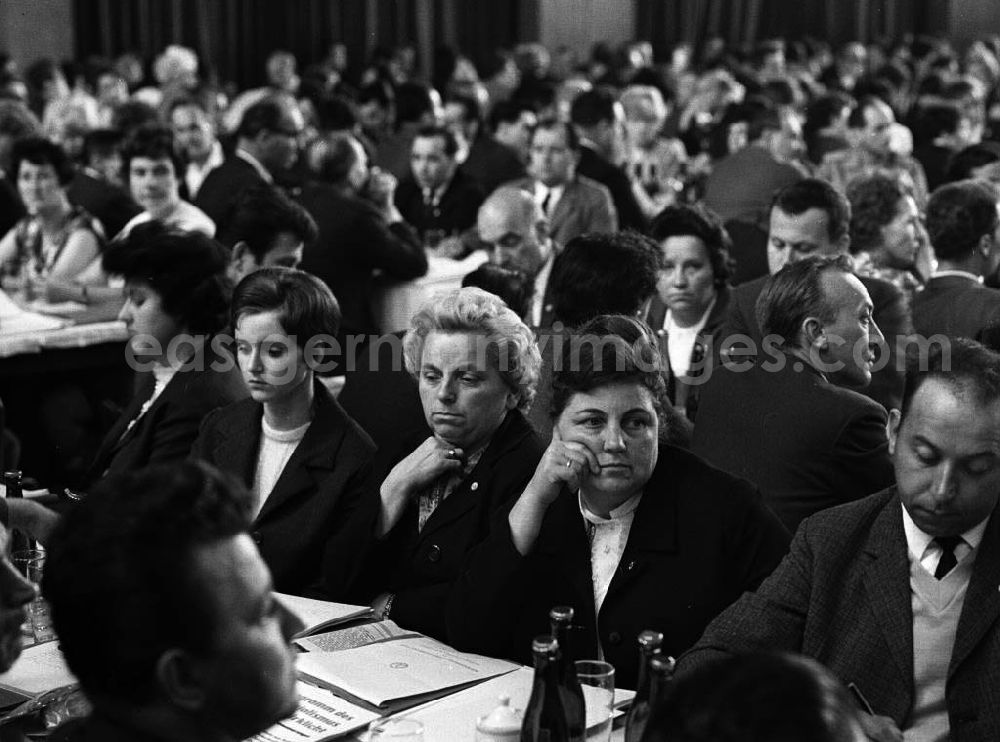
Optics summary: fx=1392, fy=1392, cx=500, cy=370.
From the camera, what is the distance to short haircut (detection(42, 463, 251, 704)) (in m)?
1.46

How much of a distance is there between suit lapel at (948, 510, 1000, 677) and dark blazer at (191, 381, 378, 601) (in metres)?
1.32

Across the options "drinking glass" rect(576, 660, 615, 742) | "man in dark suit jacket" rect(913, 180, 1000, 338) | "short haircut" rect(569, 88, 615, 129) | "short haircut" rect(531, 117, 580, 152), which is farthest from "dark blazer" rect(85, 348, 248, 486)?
"short haircut" rect(569, 88, 615, 129)

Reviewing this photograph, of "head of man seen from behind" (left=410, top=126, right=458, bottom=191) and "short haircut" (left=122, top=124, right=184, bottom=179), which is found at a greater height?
"short haircut" (left=122, top=124, right=184, bottom=179)

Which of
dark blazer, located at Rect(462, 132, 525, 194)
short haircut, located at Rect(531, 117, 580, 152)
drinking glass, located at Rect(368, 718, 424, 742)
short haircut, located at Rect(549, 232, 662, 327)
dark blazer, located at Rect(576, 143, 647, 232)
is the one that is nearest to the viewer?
drinking glass, located at Rect(368, 718, 424, 742)

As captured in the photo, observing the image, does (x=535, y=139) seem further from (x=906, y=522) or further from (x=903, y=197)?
(x=906, y=522)

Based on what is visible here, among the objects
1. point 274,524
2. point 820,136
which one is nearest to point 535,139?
point 820,136

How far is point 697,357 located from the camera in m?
4.56

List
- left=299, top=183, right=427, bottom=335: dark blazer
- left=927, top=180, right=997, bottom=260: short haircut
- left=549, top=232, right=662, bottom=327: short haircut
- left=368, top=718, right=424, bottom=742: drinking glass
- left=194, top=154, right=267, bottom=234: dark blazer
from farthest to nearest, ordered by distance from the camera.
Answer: left=194, top=154, right=267, bottom=234: dark blazer < left=299, top=183, right=427, bottom=335: dark blazer < left=927, top=180, right=997, bottom=260: short haircut < left=549, top=232, right=662, bottom=327: short haircut < left=368, top=718, right=424, bottom=742: drinking glass

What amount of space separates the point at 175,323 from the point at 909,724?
2.56 metres

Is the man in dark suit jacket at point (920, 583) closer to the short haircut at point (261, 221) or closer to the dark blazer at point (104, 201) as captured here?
the short haircut at point (261, 221)

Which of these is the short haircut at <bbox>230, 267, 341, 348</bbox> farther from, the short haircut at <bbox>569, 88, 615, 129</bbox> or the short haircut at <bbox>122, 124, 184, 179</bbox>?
the short haircut at <bbox>569, 88, 615, 129</bbox>

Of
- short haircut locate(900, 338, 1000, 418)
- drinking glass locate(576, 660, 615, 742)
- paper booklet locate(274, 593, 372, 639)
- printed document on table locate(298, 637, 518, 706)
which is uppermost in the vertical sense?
short haircut locate(900, 338, 1000, 418)

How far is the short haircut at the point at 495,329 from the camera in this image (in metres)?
3.12

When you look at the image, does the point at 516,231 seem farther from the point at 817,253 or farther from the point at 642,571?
the point at 642,571
